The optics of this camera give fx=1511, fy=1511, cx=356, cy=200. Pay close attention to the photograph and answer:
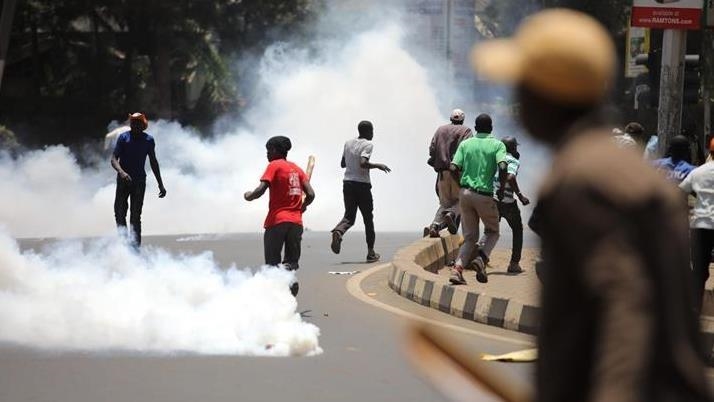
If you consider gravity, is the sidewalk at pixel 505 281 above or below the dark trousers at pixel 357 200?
below

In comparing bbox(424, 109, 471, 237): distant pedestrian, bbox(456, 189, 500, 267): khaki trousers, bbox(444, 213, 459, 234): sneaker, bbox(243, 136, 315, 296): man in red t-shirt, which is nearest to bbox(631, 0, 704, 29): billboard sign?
bbox(456, 189, 500, 267): khaki trousers

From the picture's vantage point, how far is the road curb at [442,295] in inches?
→ 431

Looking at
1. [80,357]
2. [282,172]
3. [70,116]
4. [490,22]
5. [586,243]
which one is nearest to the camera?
[586,243]

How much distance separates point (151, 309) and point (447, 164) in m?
5.71

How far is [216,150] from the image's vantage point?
28.0 m

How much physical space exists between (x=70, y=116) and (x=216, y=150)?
15951 millimetres

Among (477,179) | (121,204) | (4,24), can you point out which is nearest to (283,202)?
(477,179)

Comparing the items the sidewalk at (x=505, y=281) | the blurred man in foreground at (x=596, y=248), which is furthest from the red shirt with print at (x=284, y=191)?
the blurred man in foreground at (x=596, y=248)

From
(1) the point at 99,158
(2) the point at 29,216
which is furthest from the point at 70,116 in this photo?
(2) the point at 29,216

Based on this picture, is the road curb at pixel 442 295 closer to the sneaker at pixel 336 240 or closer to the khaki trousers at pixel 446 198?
the khaki trousers at pixel 446 198

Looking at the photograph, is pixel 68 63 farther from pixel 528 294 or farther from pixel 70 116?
pixel 528 294

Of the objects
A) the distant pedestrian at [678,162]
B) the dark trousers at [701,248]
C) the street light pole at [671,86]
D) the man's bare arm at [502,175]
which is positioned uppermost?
the street light pole at [671,86]

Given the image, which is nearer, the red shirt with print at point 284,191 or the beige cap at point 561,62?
the beige cap at point 561,62

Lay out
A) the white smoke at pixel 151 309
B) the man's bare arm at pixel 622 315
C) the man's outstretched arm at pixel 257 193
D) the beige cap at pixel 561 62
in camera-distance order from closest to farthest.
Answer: the man's bare arm at pixel 622 315
the beige cap at pixel 561 62
the white smoke at pixel 151 309
the man's outstretched arm at pixel 257 193
